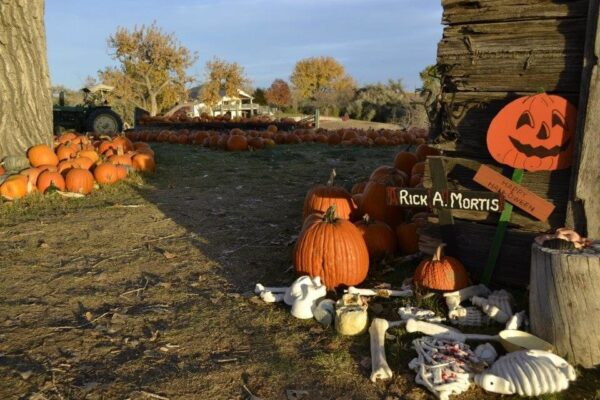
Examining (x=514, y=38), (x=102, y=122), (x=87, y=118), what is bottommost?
(x=102, y=122)

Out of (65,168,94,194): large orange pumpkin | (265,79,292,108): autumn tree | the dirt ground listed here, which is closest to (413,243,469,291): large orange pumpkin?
the dirt ground

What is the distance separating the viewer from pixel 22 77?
26.2ft

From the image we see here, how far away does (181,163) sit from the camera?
34.6 ft

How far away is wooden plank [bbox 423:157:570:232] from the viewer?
3.51 m

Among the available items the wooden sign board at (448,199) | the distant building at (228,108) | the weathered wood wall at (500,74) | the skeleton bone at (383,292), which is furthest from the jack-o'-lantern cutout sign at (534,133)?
the distant building at (228,108)

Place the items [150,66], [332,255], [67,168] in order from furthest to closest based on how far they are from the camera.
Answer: [150,66] < [67,168] < [332,255]

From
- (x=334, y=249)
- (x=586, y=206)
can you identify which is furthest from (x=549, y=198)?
(x=334, y=249)

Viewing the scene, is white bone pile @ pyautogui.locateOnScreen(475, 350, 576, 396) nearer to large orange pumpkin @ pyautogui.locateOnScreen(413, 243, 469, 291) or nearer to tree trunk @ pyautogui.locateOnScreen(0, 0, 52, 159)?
large orange pumpkin @ pyautogui.locateOnScreen(413, 243, 469, 291)

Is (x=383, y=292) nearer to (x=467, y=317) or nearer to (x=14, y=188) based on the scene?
(x=467, y=317)

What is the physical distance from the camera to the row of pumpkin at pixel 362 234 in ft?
12.4

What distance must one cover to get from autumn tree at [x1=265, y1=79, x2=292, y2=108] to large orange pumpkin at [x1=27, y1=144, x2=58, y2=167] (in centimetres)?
4552

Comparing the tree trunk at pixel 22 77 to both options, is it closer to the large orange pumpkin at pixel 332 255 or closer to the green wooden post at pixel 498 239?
the large orange pumpkin at pixel 332 255

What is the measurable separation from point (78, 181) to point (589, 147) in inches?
263

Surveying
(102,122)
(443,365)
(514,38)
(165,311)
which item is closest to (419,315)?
(443,365)
